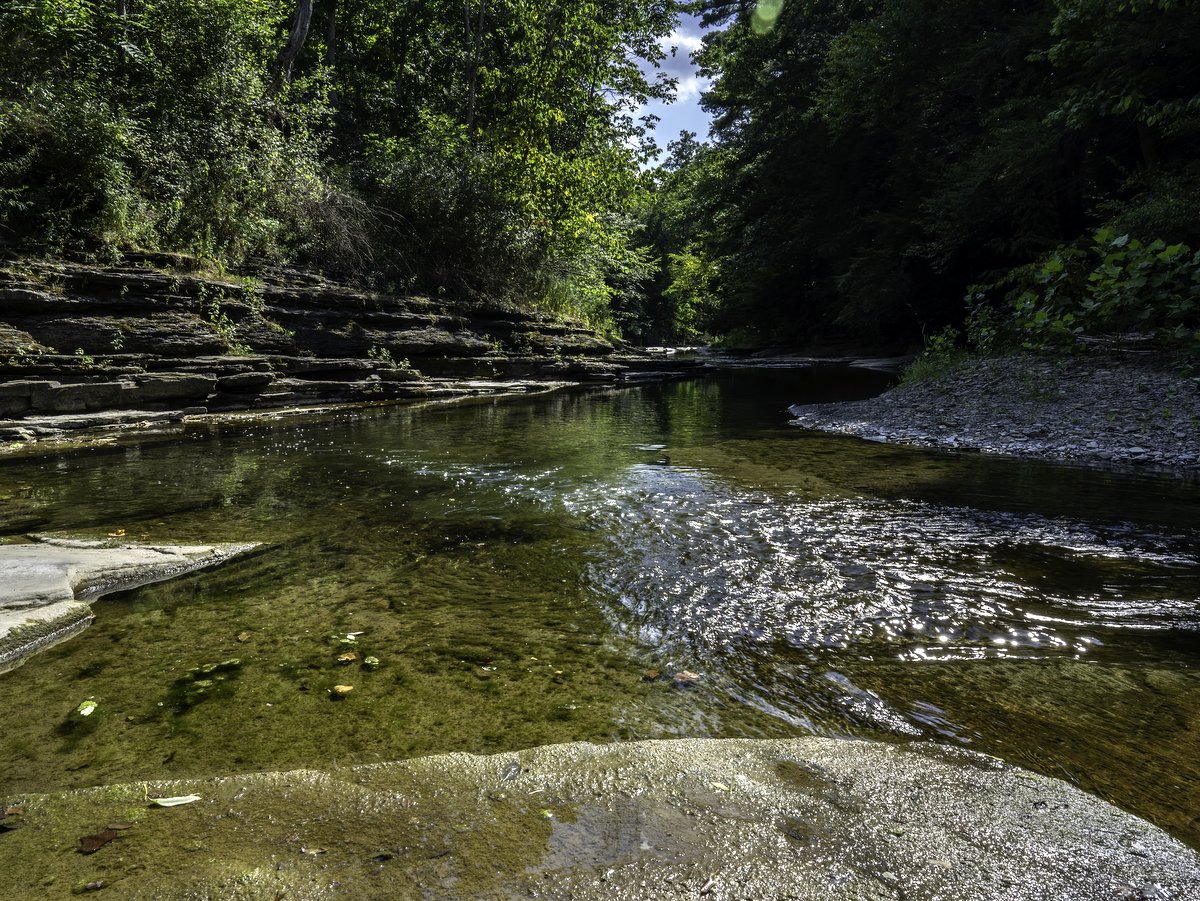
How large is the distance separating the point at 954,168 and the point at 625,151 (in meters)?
11.1

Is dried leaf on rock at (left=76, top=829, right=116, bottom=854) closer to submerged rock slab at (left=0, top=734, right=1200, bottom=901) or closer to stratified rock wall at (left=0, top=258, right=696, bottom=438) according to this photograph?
submerged rock slab at (left=0, top=734, right=1200, bottom=901)

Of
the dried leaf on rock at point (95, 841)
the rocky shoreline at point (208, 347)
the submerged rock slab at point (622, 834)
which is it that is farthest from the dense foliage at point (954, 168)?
the rocky shoreline at point (208, 347)

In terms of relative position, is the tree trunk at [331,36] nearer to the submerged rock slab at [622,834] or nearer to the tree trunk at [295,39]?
the tree trunk at [295,39]

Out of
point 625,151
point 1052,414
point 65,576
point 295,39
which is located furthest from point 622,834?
point 625,151

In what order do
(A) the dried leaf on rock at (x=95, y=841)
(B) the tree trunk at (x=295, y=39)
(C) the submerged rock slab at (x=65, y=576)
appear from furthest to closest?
(B) the tree trunk at (x=295, y=39) → (C) the submerged rock slab at (x=65, y=576) → (A) the dried leaf on rock at (x=95, y=841)

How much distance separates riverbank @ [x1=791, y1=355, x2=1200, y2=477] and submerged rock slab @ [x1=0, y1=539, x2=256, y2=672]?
302 inches

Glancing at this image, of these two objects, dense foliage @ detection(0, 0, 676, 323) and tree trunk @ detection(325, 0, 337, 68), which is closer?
dense foliage @ detection(0, 0, 676, 323)

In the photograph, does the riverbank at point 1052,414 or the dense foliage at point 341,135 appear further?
the dense foliage at point 341,135

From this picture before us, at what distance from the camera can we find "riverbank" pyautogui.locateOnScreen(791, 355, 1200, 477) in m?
6.58

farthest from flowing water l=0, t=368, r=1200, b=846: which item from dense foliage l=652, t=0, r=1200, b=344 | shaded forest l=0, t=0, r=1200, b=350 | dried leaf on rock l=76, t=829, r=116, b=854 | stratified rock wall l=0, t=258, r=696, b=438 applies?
shaded forest l=0, t=0, r=1200, b=350

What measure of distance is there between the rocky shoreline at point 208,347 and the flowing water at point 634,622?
11.2ft

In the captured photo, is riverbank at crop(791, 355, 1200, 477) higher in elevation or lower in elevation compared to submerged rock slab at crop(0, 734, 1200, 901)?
higher

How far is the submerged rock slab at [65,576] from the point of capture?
2801 millimetres

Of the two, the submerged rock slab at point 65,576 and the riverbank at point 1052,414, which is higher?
the riverbank at point 1052,414
